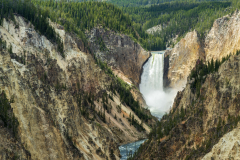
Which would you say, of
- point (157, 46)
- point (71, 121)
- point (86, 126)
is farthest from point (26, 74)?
point (157, 46)

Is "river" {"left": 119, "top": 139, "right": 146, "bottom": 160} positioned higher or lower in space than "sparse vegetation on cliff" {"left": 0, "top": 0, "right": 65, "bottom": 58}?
lower

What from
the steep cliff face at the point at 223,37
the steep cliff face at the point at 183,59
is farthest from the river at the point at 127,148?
the steep cliff face at the point at 183,59

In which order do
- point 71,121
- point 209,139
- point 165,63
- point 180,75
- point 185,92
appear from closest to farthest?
point 209,139, point 71,121, point 185,92, point 180,75, point 165,63

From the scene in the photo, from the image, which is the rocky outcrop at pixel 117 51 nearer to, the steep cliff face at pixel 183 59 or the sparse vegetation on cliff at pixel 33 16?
the steep cliff face at pixel 183 59

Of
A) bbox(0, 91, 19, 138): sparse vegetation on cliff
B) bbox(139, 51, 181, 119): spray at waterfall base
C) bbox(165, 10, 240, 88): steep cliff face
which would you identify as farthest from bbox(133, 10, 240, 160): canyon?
bbox(139, 51, 181, 119): spray at waterfall base

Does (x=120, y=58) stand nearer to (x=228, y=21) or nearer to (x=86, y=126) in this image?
(x=228, y=21)

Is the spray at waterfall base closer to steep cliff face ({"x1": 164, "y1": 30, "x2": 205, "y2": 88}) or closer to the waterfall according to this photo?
the waterfall
